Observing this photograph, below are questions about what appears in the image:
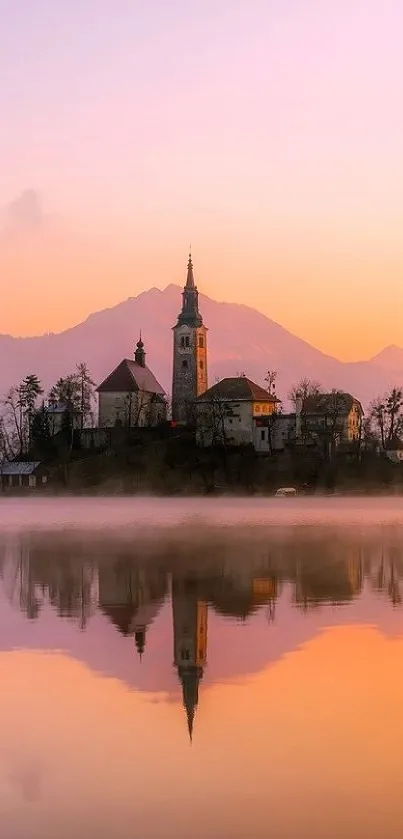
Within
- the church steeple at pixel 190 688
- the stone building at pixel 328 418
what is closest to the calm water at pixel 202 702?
the church steeple at pixel 190 688

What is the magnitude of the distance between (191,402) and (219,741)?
461 ft

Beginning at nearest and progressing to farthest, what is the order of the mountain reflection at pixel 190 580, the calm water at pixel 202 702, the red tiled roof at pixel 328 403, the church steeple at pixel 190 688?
the calm water at pixel 202 702 → the church steeple at pixel 190 688 → the mountain reflection at pixel 190 580 → the red tiled roof at pixel 328 403

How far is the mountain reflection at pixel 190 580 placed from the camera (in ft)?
91.8

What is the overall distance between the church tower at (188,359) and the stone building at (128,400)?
3230mm

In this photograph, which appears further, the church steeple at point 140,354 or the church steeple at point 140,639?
the church steeple at point 140,354

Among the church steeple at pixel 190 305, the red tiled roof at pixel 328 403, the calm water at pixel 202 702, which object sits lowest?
the calm water at pixel 202 702

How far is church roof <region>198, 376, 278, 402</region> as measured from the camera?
14950cm

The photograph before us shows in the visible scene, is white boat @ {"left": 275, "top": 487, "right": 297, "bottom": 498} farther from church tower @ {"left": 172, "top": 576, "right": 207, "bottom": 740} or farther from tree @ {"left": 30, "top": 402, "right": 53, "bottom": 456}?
church tower @ {"left": 172, "top": 576, "right": 207, "bottom": 740}

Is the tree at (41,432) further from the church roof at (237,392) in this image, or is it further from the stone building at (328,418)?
the stone building at (328,418)

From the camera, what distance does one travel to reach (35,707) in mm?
18859

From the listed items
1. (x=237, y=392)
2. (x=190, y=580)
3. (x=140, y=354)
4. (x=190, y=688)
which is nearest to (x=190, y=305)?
(x=140, y=354)

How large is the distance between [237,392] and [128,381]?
18233mm

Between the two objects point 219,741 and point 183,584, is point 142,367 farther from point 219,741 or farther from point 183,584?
point 219,741

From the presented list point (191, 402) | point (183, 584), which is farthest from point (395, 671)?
point (191, 402)
